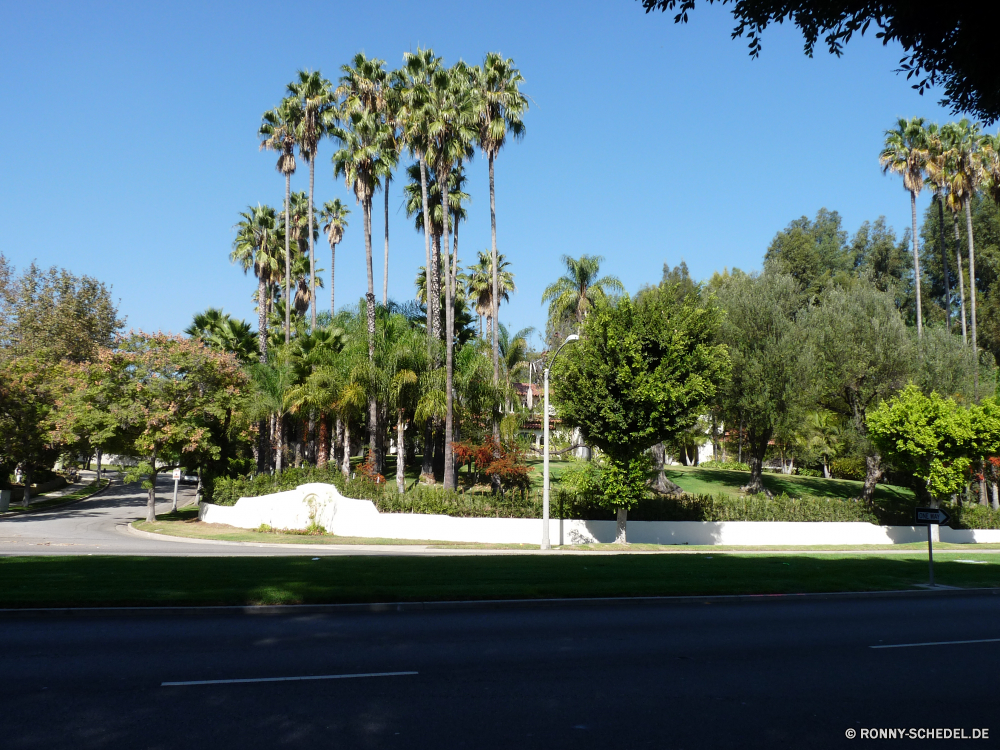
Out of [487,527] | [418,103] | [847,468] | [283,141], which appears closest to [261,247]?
[283,141]

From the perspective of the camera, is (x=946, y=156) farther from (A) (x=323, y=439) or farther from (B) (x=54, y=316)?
(B) (x=54, y=316)

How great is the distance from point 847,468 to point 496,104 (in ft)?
135

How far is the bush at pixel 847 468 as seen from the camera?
2153 inches

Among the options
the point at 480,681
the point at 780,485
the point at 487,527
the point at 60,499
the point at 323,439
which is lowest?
the point at 60,499

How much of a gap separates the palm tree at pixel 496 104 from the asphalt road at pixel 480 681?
26784mm

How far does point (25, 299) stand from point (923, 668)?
209 ft

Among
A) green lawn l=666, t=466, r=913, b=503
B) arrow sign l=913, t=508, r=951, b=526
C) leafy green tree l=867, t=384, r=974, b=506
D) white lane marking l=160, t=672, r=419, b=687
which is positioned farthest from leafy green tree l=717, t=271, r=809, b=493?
white lane marking l=160, t=672, r=419, b=687

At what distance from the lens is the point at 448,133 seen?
35844 mm

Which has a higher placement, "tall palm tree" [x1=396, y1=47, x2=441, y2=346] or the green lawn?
"tall palm tree" [x1=396, y1=47, x2=441, y2=346]

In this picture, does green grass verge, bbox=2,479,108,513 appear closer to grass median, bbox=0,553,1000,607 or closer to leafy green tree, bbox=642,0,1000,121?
grass median, bbox=0,553,1000,607

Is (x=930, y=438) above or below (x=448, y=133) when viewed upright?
below

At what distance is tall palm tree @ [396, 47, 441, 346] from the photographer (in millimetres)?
35906

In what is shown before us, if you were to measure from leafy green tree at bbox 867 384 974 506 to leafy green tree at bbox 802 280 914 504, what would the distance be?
6818 mm

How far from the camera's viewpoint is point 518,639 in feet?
32.9
